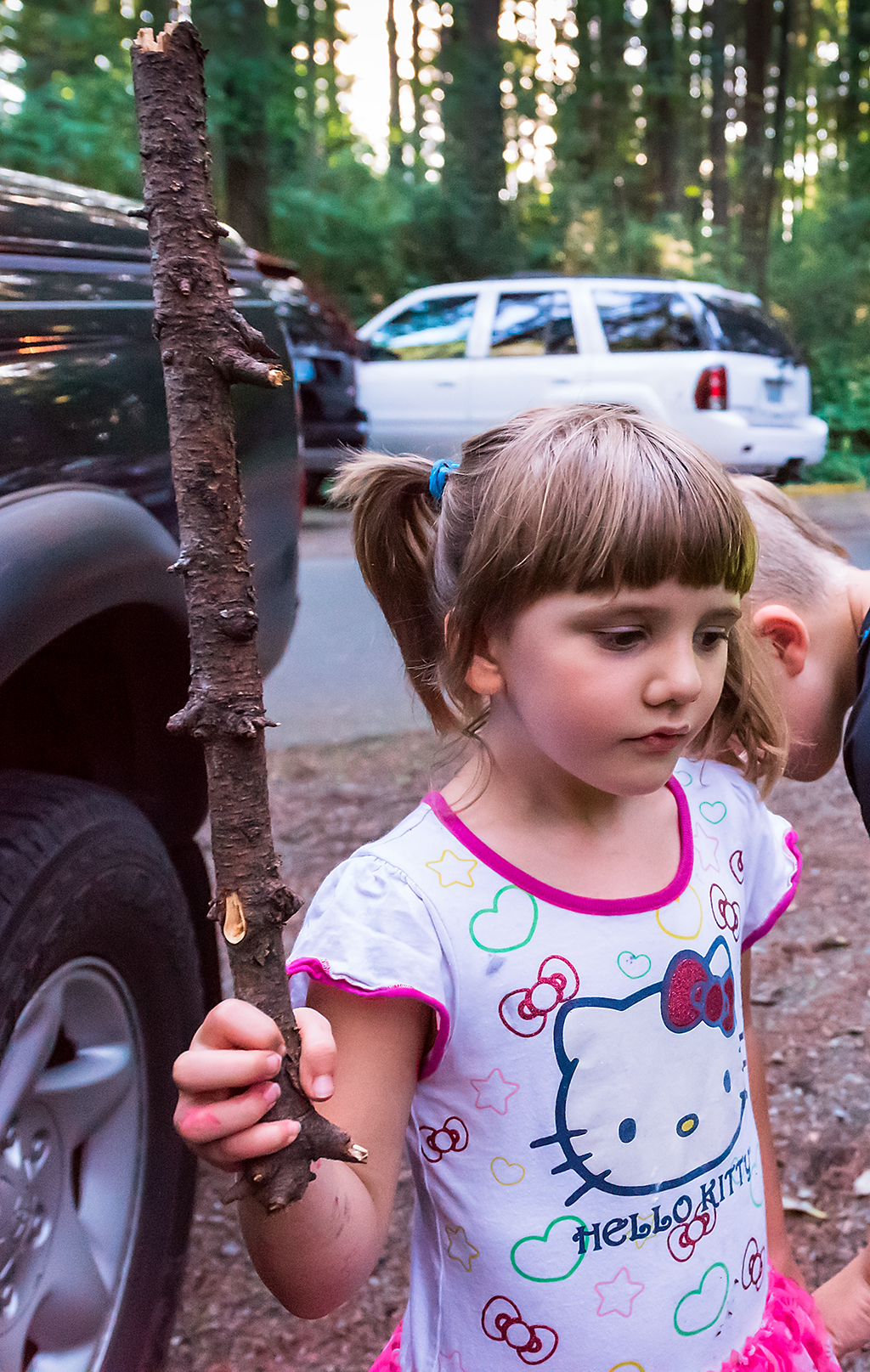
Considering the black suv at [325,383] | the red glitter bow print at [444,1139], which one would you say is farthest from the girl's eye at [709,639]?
the black suv at [325,383]

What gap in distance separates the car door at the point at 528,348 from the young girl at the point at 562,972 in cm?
992

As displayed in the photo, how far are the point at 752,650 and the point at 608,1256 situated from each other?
0.78 m

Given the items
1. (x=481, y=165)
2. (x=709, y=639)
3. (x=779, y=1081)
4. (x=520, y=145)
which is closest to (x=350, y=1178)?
(x=709, y=639)

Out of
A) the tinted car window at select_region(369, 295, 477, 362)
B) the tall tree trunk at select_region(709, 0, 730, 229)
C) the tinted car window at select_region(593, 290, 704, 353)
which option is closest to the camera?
the tinted car window at select_region(593, 290, 704, 353)

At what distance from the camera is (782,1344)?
1.37 meters

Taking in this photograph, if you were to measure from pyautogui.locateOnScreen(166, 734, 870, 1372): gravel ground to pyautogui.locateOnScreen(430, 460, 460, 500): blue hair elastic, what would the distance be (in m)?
0.34

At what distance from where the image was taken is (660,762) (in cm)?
119

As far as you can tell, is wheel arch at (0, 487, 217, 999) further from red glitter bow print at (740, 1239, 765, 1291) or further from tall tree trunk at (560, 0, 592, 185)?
tall tree trunk at (560, 0, 592, 185)

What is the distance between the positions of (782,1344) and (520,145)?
2314 centimetres

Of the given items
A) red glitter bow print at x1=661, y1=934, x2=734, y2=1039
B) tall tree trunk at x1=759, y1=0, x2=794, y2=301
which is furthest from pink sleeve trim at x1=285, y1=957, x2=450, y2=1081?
tall tree trunk at x1=759, y1=0, x2=794, y2=301

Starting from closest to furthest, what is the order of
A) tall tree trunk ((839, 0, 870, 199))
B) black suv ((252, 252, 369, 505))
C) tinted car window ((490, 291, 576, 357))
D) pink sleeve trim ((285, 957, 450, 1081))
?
pink sleeve trim ((285, 957, 450, 1081))
black suv ((252, 252, 369, 505))
tinted car window ((490, 291, 576, 357))
tall tree trunk ((839, 0, 870, 199))

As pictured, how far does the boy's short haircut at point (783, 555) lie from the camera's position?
188 cm

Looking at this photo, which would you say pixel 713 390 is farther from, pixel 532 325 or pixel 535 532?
pixel 535 532

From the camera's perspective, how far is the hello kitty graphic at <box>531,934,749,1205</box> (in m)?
1.25
